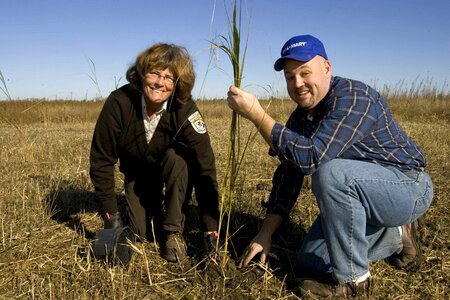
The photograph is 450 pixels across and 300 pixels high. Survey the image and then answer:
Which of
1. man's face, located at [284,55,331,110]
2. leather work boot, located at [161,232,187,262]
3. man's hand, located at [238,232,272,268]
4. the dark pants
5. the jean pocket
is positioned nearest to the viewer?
man's face, located at [284,55,331,110]

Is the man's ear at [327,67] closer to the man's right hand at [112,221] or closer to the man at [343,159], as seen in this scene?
the man at [343,159]

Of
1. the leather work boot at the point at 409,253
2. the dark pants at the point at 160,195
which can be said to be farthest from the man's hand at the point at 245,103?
the leather work boot at the point at 409,253

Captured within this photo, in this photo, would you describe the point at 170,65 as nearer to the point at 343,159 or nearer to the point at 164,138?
the point at 164,138

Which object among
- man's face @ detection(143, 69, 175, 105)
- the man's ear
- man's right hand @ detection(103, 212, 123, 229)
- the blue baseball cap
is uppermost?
the blue baseball cap

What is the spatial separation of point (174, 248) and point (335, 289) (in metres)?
0.97

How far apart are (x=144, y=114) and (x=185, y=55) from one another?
0.47 m

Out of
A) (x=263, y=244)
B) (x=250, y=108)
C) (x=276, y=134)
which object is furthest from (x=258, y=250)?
(x=250, y=108)

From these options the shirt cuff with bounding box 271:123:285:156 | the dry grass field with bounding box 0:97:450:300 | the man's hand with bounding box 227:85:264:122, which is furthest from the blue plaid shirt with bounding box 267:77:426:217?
the dry grass field with bounding box 0:97:450:300

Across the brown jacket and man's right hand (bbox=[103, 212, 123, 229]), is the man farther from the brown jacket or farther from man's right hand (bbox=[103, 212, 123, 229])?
A: man's right hand (bbox=[103, 212, 123, 229])

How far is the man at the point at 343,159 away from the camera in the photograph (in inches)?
74.6

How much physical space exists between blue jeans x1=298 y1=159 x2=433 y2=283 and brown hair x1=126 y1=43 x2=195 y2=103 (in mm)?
1070

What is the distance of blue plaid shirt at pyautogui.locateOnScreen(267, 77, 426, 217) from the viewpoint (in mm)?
1877

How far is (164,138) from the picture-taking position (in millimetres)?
2732

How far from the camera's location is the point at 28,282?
84.8 inches
